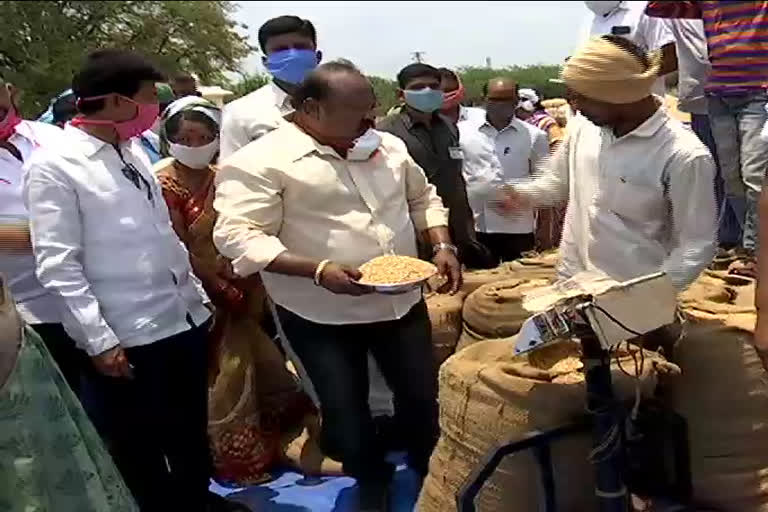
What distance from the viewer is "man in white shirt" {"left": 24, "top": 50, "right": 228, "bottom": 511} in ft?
9.76

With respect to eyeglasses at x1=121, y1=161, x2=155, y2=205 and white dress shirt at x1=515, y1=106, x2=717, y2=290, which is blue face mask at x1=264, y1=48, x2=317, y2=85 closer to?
eyeglasses at x1=121, y1=161, x2=155, y2=205

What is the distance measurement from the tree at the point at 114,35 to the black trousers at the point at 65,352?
1920 cm

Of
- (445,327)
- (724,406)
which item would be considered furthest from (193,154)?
(724,406)

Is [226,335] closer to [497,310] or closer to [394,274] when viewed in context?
[497,310]

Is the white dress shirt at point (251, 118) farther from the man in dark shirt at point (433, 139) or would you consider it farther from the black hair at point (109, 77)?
the black hair at point (109, 77)

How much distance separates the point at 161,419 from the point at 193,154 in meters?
1.00

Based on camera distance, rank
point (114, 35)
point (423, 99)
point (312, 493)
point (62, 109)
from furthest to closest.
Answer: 1. point (114, 35)
2. point (62, 109)
3. point (423, 99)
4. point (312, 493)

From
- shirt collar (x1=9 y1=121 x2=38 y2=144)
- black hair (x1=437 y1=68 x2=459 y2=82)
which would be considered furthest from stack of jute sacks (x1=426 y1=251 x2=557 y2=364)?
black hair (x1=437 y1=68 x2=459 y2=82)

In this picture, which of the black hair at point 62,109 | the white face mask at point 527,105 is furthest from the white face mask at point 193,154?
the white face mask at point 527,105

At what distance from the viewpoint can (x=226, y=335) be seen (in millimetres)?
4059

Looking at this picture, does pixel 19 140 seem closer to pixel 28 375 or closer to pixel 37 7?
pixel 28 375

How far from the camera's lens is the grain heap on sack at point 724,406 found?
9.25 feet

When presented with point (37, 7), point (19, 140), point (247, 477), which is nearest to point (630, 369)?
point (247, 477)

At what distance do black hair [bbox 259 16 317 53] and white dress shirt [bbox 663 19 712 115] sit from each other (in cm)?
175
